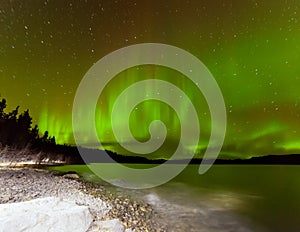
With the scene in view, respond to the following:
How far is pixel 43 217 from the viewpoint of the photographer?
8.19 metres

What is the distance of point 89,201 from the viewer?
12.0m

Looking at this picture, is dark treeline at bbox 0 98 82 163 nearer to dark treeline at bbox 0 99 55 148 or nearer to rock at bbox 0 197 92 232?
dark treeline at bbox 0 99 55 148

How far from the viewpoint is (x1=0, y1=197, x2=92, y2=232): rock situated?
7684 millimetres

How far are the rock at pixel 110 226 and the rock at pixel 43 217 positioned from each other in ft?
1.18

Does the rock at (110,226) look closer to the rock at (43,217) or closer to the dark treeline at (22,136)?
the rock at (43,217)

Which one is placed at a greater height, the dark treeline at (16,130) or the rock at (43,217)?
the dark treeline at (16,130)

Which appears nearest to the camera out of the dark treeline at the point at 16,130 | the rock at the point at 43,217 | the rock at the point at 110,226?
the rock at the point at 43,217

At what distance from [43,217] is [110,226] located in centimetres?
202

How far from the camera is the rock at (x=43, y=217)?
768 cm

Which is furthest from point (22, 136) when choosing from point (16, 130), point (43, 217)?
point (43, 217)

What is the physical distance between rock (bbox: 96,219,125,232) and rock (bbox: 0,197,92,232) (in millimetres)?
358

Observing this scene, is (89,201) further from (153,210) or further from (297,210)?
(297,210)

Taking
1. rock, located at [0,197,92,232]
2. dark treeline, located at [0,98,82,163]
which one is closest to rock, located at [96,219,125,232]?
rock, located at [0,197,92,232]

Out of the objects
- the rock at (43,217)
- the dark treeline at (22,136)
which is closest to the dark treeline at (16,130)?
the dark treeline at (22,136)
